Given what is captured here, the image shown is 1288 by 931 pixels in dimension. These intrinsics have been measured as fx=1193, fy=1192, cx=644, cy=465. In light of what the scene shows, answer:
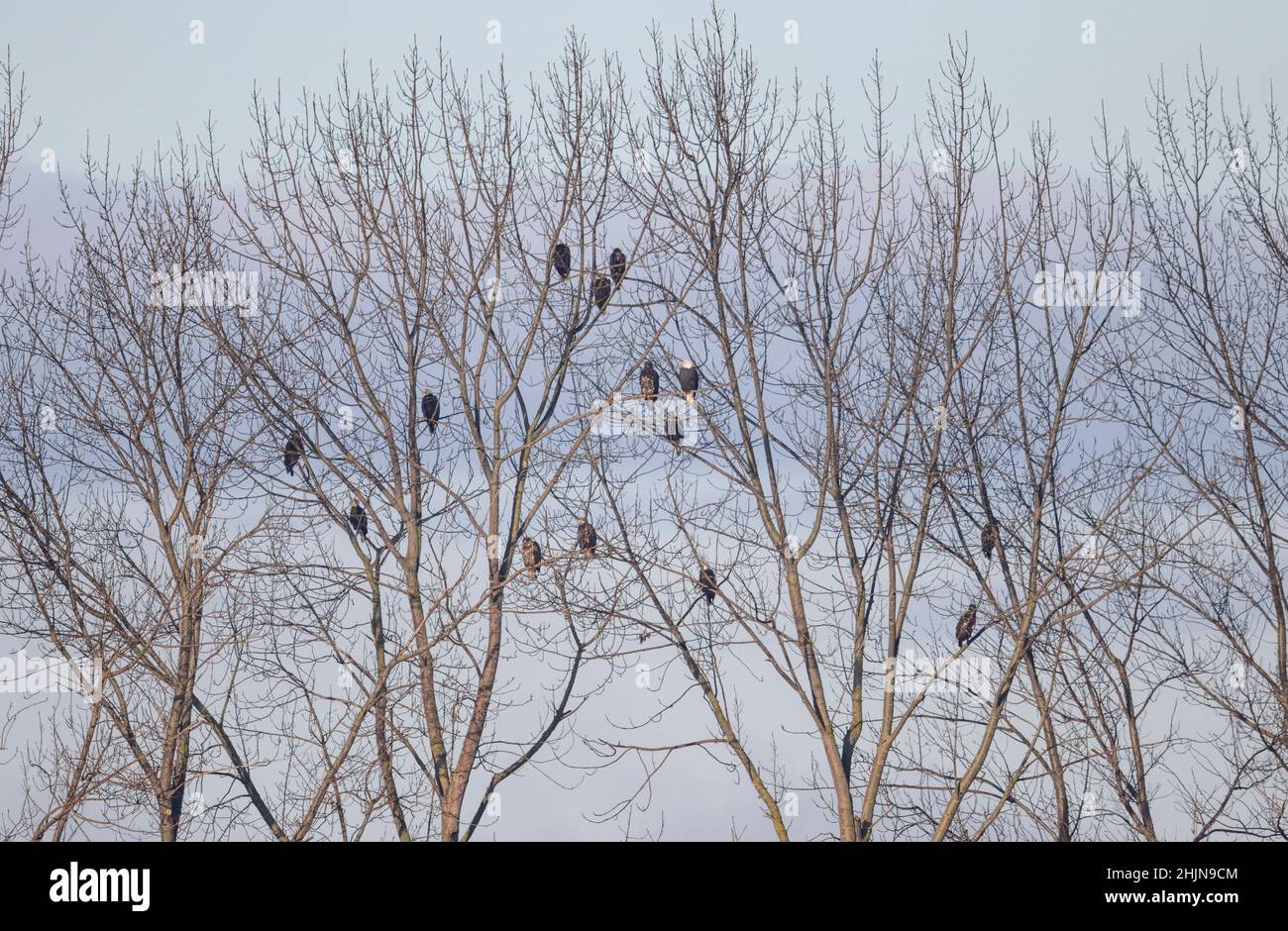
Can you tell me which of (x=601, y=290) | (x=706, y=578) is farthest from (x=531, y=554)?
(x=601, y=290)

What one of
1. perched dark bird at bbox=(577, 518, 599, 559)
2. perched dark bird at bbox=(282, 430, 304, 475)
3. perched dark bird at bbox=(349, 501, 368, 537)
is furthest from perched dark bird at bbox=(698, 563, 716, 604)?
perched dark bird at bbox=(282, 430, 304, 475)

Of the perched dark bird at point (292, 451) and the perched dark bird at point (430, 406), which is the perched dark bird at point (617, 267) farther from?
the perched dark bird at point (292, 451)

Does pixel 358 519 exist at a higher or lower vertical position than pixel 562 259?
lower

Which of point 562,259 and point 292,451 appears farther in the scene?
point 292,451

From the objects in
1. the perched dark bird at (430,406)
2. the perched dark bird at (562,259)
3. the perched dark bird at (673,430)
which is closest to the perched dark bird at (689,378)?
the perched dark bird at (673,430)

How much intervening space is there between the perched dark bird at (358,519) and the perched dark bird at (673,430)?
3707mm

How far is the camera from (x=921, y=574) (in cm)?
1163

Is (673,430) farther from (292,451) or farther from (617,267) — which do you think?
(292,451)

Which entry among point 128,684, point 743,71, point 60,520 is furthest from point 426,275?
point 128,684

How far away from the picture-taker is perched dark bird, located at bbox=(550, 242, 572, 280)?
12.1 meters

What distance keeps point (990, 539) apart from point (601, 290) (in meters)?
4.70

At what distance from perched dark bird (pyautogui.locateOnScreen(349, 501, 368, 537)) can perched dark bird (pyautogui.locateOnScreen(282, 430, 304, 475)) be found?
0.76 metres

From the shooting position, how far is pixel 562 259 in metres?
12.1
